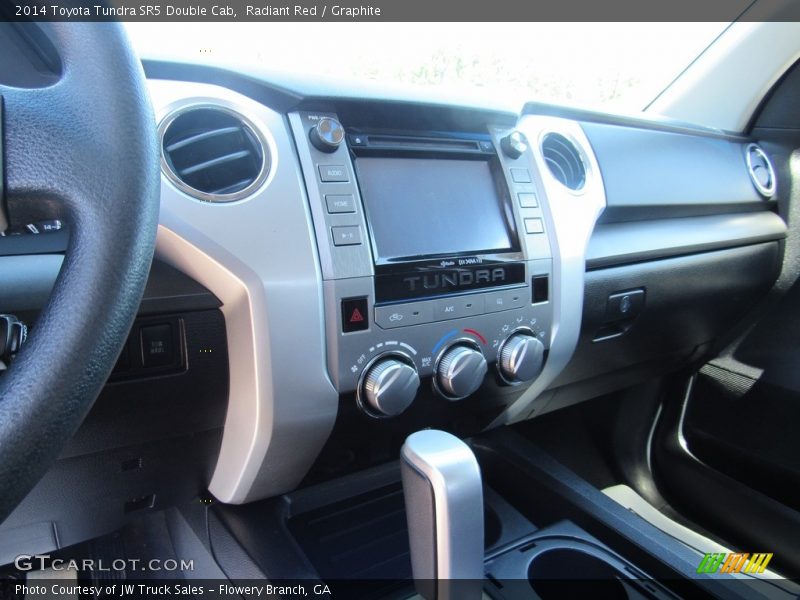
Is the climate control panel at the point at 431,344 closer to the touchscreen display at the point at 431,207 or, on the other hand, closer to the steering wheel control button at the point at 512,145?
the touchscreen display at the point at 431,207

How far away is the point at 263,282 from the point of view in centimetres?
68

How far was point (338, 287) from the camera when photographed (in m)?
0.73

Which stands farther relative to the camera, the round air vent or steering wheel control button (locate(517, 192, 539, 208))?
the round air vent

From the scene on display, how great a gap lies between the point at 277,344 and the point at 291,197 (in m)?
0.18

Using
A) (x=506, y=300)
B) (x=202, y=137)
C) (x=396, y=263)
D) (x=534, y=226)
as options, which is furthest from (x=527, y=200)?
(x=202, y=137)

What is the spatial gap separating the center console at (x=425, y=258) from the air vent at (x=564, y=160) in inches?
4.2

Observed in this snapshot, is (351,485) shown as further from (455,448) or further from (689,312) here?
(689,312)

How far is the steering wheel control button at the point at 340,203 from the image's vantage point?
0.74 m

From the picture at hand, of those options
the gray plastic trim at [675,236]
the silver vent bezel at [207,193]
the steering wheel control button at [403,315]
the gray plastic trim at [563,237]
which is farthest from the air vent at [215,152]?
the gray plastic trim at [675,236]

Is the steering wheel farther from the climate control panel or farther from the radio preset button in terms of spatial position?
the radio preset button

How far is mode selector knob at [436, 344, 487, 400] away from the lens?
2.73 ft

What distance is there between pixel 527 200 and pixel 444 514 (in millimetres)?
536

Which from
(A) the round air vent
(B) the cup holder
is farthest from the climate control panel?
(A) the round air vent

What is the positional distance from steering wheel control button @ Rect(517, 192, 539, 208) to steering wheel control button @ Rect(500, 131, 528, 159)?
7 centimetres
